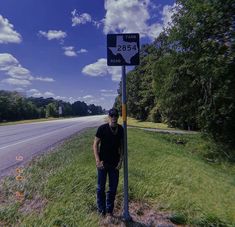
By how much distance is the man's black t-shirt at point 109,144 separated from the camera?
5.14m

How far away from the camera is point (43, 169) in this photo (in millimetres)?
8938

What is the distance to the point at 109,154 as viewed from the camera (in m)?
5.18

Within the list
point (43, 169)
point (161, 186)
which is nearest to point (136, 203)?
point (161, 186)

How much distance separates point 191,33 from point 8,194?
628 inches

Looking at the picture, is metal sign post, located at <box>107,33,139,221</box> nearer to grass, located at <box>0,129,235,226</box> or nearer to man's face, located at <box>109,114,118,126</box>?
man's face, located at <box>109,114,118,126</box>

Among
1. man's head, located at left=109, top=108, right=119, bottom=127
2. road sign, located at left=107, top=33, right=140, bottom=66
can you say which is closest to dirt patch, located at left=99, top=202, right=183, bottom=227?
man's head, located at left=109, top=108, right=119, bottom=127

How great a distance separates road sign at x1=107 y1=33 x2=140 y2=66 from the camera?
16.4 feet

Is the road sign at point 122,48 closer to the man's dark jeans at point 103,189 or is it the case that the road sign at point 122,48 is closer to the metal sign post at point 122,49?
the metal sign post at point 122,49

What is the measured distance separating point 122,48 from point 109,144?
1548 mm

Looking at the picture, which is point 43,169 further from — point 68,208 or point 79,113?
point 79,113

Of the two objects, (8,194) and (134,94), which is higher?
(134,94)

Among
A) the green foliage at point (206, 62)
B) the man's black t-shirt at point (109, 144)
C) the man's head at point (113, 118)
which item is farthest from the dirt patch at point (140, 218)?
the green foliage at point (206, 62)

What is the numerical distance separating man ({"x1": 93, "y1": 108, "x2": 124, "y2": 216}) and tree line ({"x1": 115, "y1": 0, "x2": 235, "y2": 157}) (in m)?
12.8

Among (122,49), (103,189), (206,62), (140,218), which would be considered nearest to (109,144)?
(103,189)
